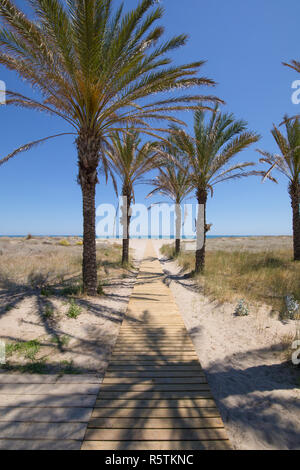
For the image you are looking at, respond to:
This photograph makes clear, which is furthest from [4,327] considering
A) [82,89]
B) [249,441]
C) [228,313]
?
[82,89]

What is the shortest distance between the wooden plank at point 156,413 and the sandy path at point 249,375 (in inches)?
7.5

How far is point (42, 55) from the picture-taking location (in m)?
4.68

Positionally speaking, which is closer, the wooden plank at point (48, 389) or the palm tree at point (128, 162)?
the wooden plank at point (48, 389)

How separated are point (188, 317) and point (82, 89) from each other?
19.6ft

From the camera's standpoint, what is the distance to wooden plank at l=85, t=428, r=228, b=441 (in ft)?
6.12

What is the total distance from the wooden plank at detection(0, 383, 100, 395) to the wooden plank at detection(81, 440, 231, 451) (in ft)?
1.99

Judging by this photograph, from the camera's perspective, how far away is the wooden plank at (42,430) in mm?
1851

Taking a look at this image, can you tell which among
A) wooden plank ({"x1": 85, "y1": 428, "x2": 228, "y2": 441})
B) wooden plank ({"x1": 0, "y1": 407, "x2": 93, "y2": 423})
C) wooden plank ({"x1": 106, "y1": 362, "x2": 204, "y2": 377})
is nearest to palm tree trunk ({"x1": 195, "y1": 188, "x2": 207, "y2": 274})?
wooden plank ({"x1": 106, "y1": 362, "x2": 204, "y2": 377})

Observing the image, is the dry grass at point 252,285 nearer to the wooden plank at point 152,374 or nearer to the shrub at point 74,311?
the wooden plank at point 152,374

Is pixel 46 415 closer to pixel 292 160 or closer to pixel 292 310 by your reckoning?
pixel 292 310

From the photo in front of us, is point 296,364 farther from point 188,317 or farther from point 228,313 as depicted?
point 188,317

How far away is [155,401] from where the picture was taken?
2281mm

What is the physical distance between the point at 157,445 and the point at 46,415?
108cm

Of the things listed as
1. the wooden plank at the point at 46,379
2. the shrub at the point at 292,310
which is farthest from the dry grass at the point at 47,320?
the shrub at the point at 292,310
